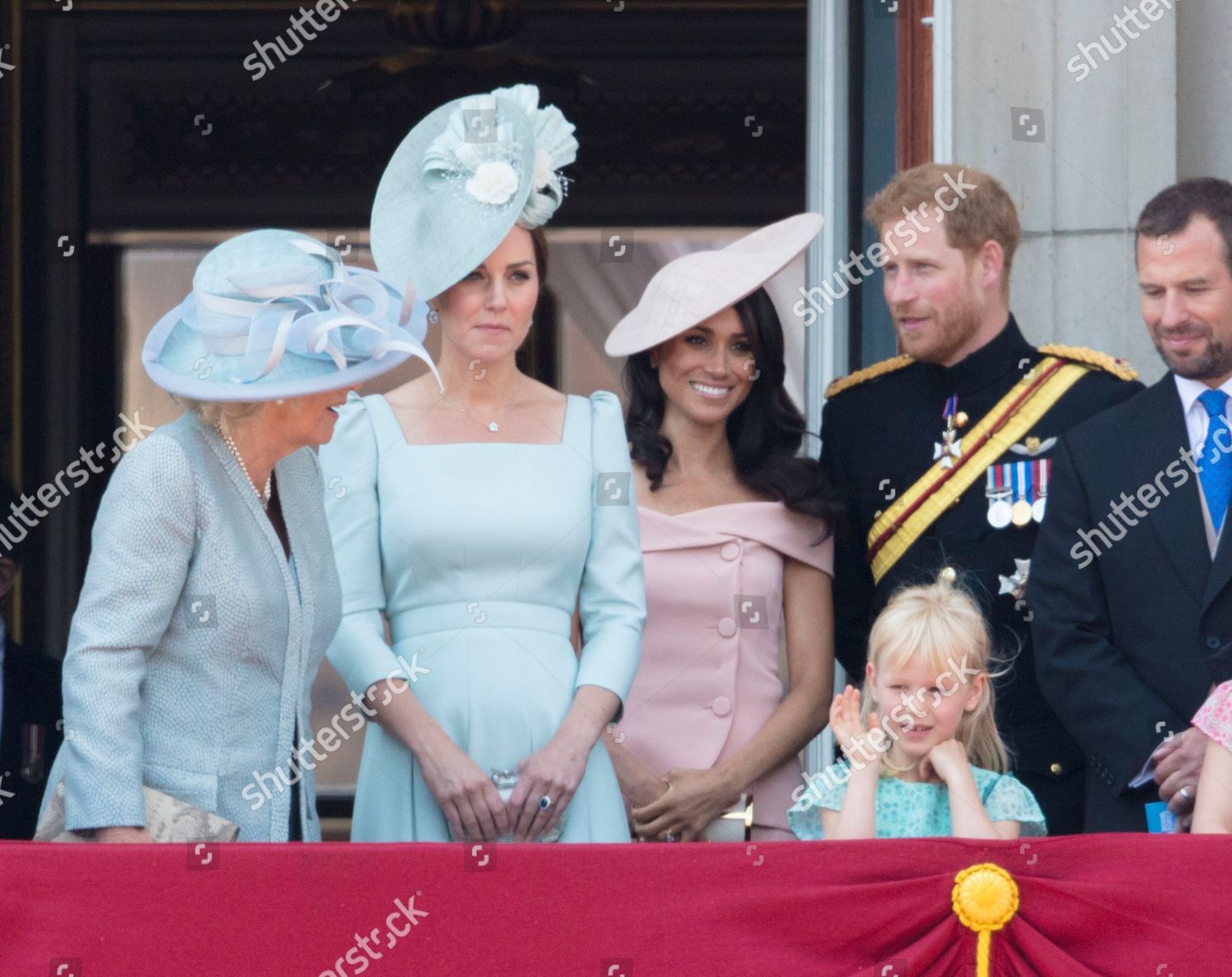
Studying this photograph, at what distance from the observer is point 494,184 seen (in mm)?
3324

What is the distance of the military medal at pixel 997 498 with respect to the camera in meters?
3.69

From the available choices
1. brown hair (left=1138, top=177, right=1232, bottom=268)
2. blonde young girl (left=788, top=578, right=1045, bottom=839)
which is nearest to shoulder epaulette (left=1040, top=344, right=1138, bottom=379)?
brown hair (left=1138, top=177, right=1232, bottom=268)

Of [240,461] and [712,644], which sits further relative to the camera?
[712,644]

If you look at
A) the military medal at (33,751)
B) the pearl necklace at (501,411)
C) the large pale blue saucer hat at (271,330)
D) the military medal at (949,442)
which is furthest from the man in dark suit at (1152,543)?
the military medal at (33,751)

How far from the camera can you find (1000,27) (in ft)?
14.9

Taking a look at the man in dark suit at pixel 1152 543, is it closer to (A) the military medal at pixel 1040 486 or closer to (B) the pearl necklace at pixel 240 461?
(A) the military medal at pixel 1040 486

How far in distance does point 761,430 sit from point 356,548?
0.86m

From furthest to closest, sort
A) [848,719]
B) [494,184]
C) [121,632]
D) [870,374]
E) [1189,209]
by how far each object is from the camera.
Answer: [870,374]
[1189,209]
[494,184]
[848,719]
[121,632]

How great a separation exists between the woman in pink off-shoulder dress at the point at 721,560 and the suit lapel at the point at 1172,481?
57 centimetres

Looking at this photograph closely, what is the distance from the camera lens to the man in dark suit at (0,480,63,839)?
3840 mm

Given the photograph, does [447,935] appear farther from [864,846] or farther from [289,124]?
[289,124]

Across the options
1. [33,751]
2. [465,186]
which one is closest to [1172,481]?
[465,186]

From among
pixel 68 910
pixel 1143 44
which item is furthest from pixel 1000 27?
pixel 68 910

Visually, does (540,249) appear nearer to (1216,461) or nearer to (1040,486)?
(1040,486)
